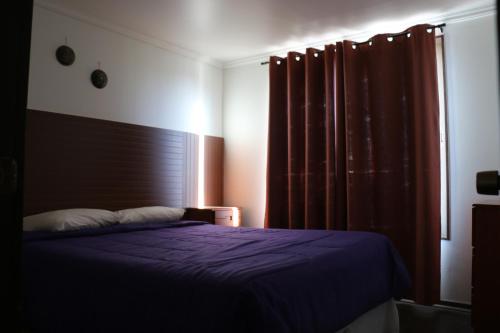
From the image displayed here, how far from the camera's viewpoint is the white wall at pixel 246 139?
4.82m

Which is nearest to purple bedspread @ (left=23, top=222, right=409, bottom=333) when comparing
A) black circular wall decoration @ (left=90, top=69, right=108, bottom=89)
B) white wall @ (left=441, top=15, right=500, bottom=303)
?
white wall @ (left=441, top=15, right=500, bottom=303)

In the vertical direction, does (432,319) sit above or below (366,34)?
below

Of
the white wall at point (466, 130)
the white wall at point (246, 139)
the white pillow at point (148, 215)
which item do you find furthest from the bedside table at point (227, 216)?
the white wall at point (466, 130)

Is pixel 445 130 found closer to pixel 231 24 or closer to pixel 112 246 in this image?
pixel 231 24

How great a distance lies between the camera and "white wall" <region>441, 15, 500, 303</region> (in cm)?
344

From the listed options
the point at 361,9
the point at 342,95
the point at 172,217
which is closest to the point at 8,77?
the point at 172,217

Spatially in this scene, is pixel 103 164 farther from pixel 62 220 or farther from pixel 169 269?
pixel 169 269

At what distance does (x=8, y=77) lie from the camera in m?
0.69

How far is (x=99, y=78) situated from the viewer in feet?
12.3

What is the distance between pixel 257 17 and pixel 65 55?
1.80 metres

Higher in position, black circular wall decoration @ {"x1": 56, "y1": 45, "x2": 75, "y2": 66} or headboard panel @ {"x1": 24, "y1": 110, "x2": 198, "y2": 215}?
black circular wall decoration @ {"x1": 56, "y1": 45, "x2": 75, "y2": 66}

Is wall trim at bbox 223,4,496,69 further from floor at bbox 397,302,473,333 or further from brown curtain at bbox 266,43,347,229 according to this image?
floor at bbox 397,302,473,333

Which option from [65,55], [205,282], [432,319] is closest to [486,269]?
[432,319]

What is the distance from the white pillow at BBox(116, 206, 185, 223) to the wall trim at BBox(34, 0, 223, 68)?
1842 mm
